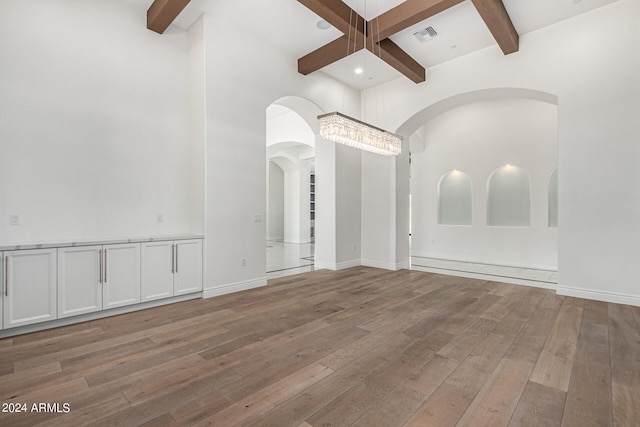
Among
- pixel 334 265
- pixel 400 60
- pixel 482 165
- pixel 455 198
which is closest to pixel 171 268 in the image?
pixel 334 265

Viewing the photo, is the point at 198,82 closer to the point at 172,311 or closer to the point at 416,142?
the point at 172,311

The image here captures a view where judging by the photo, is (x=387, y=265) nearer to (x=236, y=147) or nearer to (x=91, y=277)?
(x=236, y=147)

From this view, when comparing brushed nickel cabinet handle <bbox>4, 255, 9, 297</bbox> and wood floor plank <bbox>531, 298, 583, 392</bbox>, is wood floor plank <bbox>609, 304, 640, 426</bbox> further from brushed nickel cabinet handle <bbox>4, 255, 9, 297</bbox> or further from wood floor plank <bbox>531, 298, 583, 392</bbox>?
brushed nickel cabinet handle <bbox>4, 255, 9, 297</bbox>

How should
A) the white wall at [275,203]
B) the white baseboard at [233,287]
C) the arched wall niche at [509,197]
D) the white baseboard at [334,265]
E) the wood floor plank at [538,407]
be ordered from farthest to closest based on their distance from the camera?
the white wall at [275,203]
the arched wall niche at [509,197]
the white baseboard at [334,265]
the white baseboard at [233,287]
the wood floor plank at [538,407]

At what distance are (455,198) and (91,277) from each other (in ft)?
26.0

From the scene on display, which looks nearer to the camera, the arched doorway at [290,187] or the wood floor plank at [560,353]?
the wood floor plank at [560,353]

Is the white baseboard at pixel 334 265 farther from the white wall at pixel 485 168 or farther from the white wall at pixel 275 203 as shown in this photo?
the white wall at pixel 275 203

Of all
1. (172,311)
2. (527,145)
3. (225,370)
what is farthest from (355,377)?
(527,145)

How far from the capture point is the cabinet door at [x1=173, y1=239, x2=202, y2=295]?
397 cm

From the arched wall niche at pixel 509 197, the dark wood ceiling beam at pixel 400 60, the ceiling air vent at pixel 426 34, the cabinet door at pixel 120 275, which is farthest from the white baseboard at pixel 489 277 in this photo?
the cabinet door at pixel 120 275

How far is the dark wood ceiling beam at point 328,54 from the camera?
4.72 m

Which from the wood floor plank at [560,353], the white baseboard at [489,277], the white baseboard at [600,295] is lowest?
the wood floor plank at [560,353]

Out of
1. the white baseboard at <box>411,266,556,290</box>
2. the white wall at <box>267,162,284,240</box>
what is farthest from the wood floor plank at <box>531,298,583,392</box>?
the white wall at <box>267,162,284,240</box>

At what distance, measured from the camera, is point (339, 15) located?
3.88 m
